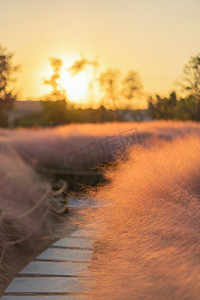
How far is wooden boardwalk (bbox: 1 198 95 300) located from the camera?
126 cm

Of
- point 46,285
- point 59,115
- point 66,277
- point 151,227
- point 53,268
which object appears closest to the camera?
point 151,227

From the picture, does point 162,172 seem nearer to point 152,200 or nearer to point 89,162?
point 152,200

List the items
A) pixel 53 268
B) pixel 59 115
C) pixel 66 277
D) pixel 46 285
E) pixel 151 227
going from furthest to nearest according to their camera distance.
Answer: pixel 59 115 < pixel 53 268 < pixel 46 285 < pixel 66 277 < pixel 151 227

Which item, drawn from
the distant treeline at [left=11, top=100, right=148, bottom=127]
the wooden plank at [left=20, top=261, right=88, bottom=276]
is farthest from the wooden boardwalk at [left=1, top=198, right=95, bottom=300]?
the distant treeline at [left=11, top=100, right=148, bottom=127]

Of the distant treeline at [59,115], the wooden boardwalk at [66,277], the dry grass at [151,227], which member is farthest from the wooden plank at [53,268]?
the distant treeline at [59,115]

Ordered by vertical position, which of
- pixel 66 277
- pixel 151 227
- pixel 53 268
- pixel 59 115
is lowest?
pixel 53 268

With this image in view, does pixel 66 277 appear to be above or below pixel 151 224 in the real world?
below

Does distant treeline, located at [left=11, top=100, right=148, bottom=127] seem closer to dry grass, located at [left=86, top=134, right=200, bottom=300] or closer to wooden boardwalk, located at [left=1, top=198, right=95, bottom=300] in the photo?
wooden boardwalk, located at [left=1, top=198, right=95, bottom=300]

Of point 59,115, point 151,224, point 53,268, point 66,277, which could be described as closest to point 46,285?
point 53,268

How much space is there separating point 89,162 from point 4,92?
7.38ft

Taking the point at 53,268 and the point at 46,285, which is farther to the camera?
the point at 53,268

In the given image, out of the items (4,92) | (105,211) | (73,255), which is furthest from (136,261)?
(4,92)

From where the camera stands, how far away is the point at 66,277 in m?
1.45

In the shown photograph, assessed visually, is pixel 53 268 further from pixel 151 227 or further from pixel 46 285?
pixel 151 227
